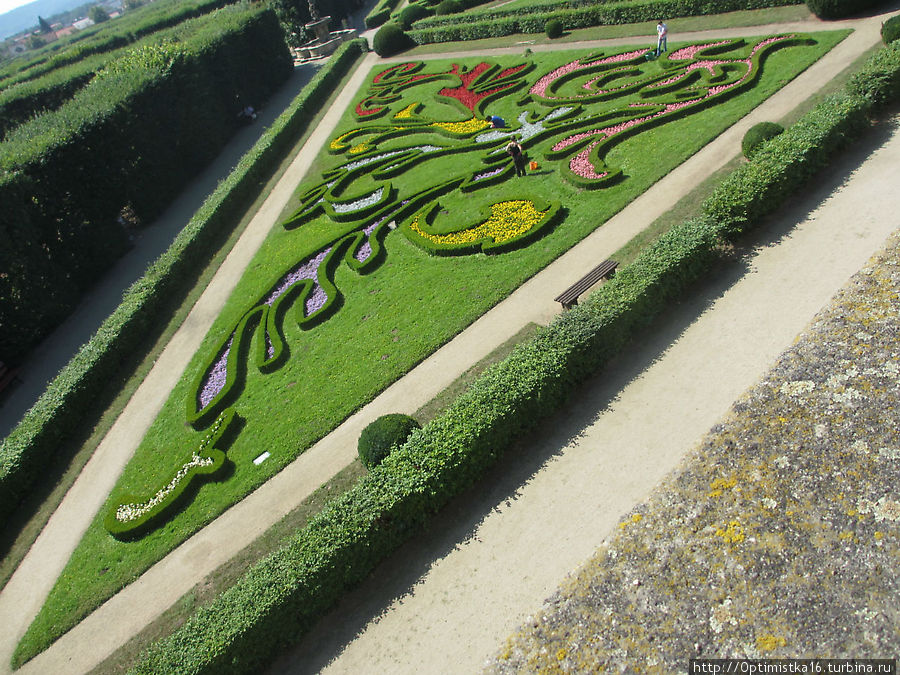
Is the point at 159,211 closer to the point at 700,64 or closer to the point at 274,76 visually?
the point at 274,76

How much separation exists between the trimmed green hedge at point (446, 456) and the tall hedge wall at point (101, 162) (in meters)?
20.5

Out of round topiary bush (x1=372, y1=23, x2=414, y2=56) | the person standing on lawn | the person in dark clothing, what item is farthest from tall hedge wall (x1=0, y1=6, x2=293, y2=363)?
the person standing on lawn

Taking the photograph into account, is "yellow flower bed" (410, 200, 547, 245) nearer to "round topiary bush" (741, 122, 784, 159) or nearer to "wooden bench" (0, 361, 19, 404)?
"round topiary bush" (741, 122, 784, 159)

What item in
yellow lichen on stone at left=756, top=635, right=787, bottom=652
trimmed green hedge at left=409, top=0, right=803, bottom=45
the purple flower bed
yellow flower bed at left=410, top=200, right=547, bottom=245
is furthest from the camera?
trimmed green hedge at left=409, top=0, right=803, bottom=45

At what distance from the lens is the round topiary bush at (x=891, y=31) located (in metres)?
22.5

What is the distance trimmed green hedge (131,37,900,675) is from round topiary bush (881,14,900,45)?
9.74 meters

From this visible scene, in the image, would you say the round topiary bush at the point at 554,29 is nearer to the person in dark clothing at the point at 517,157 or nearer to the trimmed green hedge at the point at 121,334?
the trimmed green hedge at the point at 121,334

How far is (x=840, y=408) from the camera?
32.9 feet

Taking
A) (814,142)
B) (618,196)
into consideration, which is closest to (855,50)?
(814,142)

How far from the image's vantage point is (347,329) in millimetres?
19625

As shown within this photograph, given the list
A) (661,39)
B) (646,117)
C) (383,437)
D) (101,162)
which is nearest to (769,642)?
(383,437)

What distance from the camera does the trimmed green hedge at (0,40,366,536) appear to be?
18.1 m

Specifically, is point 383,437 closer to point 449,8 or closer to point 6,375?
point 6,375

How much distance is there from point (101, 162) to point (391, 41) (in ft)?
86.2
